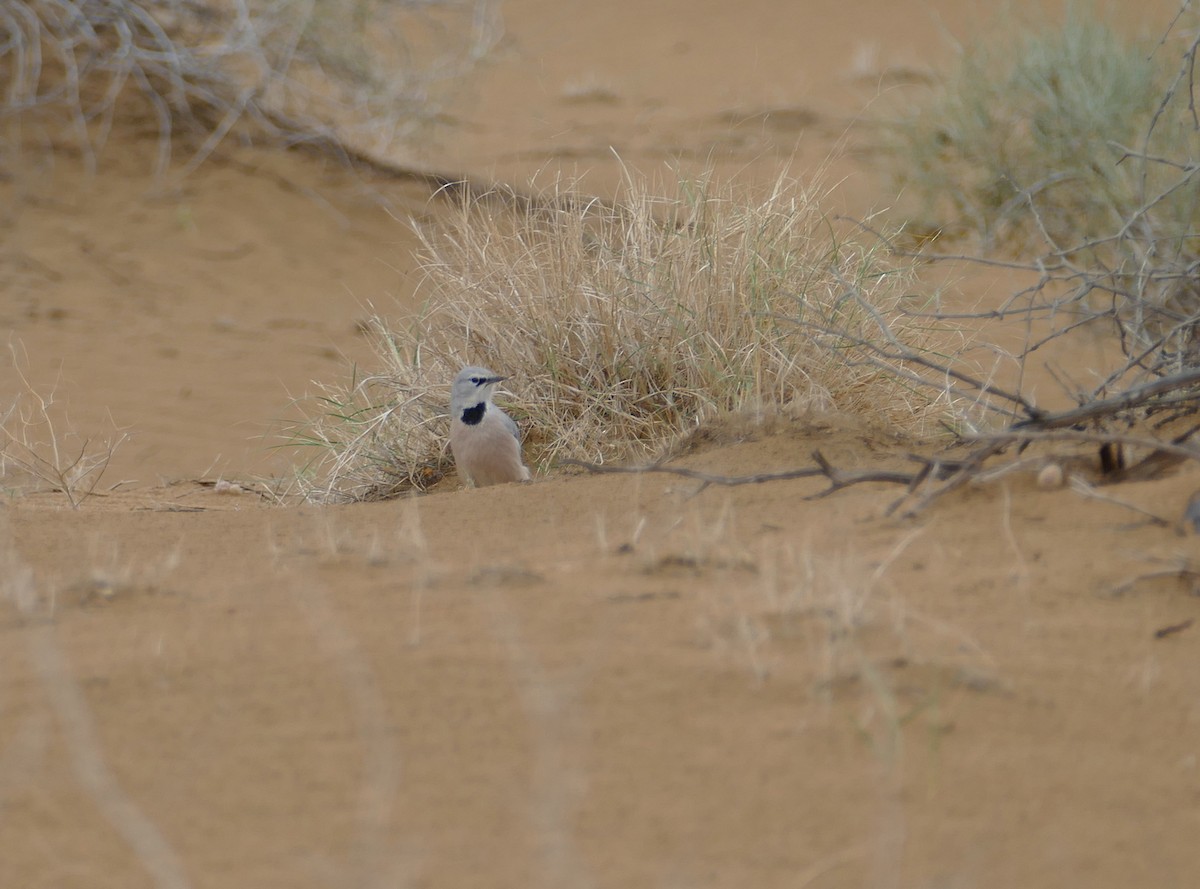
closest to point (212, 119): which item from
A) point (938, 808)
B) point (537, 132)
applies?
point (537, 132)

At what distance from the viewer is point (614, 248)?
533 cm

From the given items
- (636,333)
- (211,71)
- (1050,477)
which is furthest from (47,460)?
(211,71)

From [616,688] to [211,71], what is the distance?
9443mm

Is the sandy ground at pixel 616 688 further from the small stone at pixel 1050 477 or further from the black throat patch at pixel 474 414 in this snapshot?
the black throat patch at pixel 474 414

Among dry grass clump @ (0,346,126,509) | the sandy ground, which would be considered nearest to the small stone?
the sandy ground

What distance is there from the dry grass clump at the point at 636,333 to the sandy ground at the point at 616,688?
534mm

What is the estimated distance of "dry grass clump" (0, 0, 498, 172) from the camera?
33.9ft

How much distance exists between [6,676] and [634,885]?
1.22 meters

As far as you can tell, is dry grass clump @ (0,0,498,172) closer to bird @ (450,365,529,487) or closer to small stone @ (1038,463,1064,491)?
bird @ (450,365,529,487)

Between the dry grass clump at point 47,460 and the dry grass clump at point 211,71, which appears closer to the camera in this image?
the dry grass clump at point 47,460

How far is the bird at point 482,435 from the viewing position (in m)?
4.53

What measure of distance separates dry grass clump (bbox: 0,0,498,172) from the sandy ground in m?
7.25

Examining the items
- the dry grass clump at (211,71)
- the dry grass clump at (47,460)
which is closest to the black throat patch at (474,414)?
the dry grass clump at (47,460)

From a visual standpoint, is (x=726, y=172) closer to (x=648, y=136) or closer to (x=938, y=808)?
(x=648, y=136)
